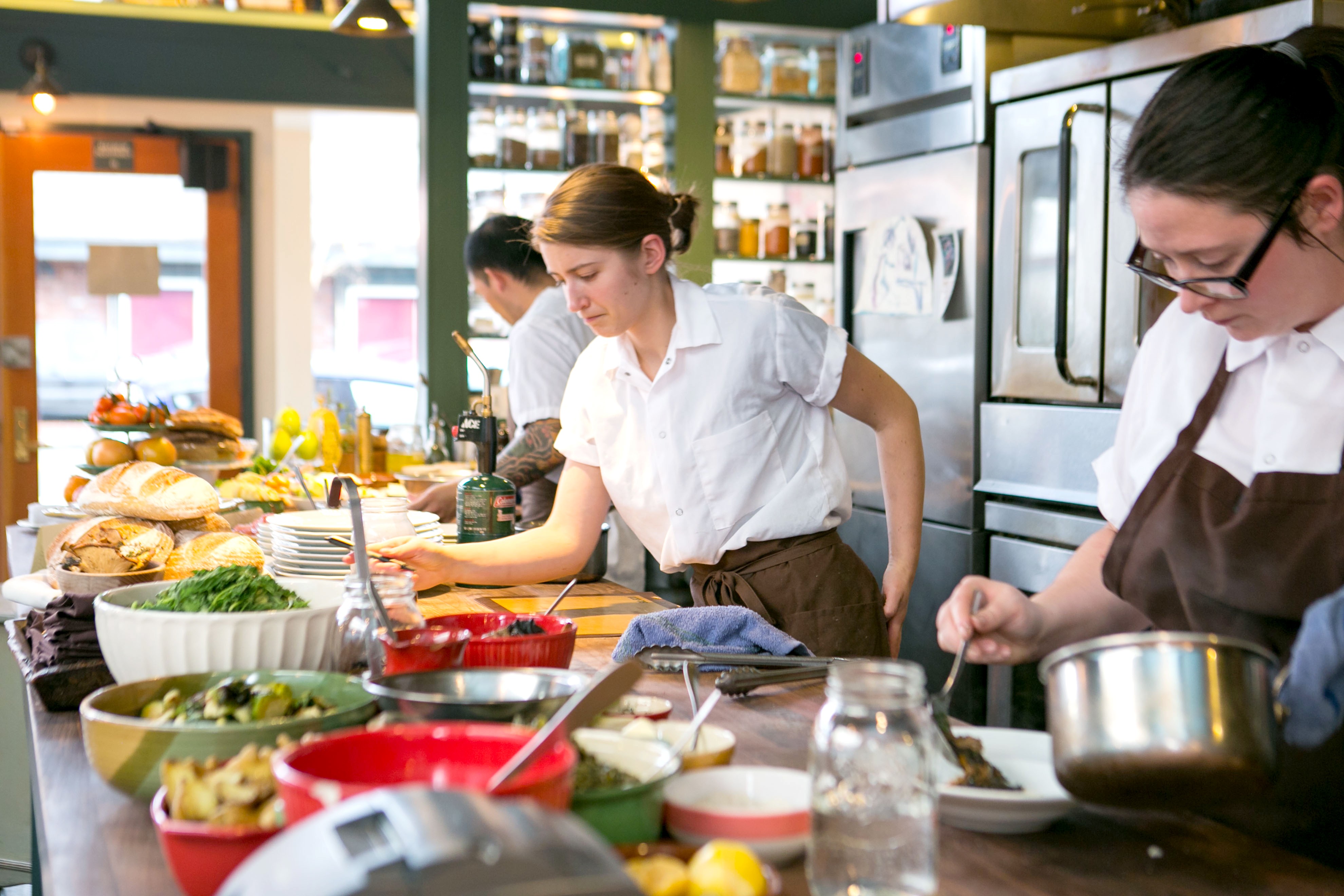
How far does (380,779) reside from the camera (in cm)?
97

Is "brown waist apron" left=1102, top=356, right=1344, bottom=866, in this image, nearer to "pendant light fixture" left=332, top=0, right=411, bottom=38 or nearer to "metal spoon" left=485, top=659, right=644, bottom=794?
"metal spoon" left=485, top=659, right=644, bottom=794

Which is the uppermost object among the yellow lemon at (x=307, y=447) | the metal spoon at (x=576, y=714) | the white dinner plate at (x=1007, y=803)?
the yellow lemon at (x=307, y=447)

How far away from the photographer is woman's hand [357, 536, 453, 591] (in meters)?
1.96

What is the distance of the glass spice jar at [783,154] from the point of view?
520cm

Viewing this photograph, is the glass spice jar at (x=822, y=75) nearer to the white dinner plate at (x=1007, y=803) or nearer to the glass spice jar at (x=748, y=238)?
the glass spice jar at (x=748, y=238)

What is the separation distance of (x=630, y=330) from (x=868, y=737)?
1486mm

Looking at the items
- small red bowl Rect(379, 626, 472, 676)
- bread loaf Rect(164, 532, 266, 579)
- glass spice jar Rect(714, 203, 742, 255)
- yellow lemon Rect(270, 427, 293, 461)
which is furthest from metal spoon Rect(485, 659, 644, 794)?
glass spice jar Rect(714, 203, 742, 255)

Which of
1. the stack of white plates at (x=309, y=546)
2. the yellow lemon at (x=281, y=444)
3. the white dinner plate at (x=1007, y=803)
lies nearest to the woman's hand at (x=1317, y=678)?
the white dinner plate at (x=1007, y=803)

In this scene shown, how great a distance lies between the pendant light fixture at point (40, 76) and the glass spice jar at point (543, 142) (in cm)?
232

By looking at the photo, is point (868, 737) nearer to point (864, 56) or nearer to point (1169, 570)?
point (1169, 570)

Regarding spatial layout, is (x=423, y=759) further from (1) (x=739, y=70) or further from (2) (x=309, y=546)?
(1) (x=739, y=70)

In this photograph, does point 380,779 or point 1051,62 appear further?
point 1051,62

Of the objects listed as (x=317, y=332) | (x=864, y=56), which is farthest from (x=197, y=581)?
(x=317, y=332)

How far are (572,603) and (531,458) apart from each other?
3.36 feet
